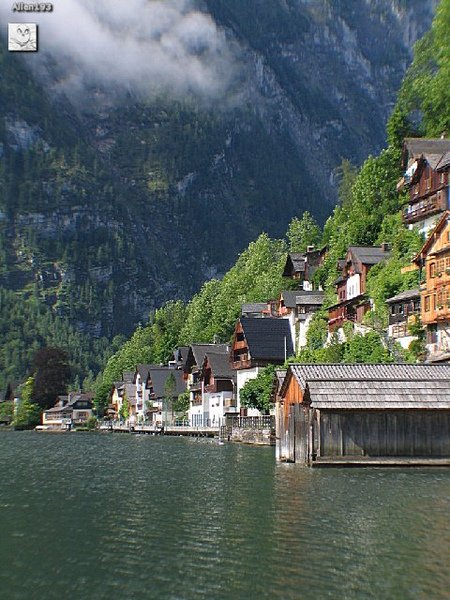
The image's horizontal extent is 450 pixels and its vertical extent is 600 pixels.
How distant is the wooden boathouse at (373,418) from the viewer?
4438 cm

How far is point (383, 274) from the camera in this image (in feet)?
268

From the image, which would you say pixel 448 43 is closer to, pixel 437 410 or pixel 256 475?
pixel 437 410

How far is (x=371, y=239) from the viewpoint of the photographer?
101m

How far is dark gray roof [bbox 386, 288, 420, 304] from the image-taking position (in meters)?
71.3

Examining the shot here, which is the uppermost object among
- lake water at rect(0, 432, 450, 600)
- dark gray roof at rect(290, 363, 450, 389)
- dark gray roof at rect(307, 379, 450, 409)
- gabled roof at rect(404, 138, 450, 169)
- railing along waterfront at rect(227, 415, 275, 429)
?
gabled roof at rect(404, 138, 450, 169)

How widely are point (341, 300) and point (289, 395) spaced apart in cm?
4413

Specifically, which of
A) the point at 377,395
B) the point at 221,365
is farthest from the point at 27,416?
the point at 377,395

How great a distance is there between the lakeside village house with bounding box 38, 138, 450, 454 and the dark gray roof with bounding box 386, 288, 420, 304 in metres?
0.11

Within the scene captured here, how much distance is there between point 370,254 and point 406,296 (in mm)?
16848

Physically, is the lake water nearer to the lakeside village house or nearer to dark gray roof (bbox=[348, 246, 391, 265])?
the lakeside village house

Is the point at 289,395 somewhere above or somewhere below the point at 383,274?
below

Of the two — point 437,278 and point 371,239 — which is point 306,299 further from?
point 437,278

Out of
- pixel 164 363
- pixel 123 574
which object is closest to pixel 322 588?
pixel 123 574

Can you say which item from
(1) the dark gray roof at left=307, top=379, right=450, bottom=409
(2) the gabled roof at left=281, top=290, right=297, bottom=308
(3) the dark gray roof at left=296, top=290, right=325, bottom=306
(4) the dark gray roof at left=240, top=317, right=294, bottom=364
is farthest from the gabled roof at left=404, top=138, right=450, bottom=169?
(1) the dark gray roof at left=307, top=379, right=450, bottom=409
